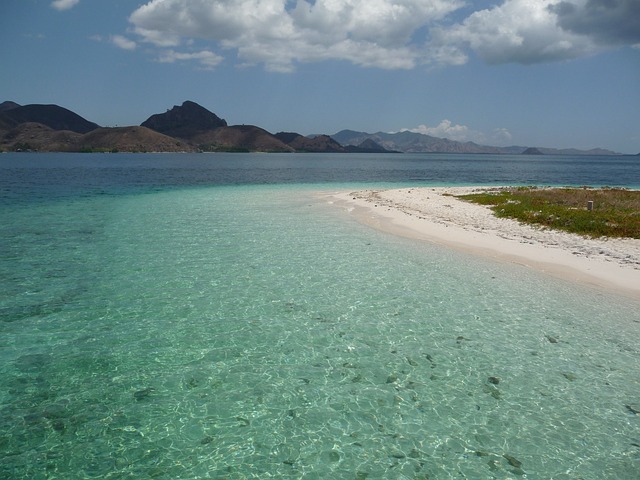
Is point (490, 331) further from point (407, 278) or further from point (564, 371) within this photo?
point (407, 278)

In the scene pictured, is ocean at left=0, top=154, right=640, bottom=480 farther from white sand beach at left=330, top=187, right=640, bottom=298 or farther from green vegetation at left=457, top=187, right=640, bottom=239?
green vegetation at left=457, top=187, right=640, bottom=239

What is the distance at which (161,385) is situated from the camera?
10.5 metres

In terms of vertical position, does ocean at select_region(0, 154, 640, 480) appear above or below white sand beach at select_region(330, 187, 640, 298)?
below

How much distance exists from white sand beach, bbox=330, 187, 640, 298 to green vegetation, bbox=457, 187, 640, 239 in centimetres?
126

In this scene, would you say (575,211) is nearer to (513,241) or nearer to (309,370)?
(513,241)

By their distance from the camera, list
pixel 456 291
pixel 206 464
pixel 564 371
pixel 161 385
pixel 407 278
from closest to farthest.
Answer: pixel 206 464 < pixel 161 385 < pixel 564 371 < pixel 456 291 < pixel 407 278

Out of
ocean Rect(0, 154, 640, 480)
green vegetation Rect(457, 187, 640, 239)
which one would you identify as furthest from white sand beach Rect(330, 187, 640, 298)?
ocean Rect(0, 154, 640, 480)

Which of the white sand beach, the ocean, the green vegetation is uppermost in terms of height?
the green vegetation

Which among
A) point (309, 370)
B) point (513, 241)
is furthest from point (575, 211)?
point (309, 370)

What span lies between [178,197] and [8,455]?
4811 cm

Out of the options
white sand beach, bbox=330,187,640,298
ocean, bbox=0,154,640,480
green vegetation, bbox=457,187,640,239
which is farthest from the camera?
green vegetation, bbox=457,187,640,239

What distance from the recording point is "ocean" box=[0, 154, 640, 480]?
26.6 feet

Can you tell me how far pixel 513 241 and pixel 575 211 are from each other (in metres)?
9.28

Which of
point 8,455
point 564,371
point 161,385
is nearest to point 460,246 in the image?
point 564,371
